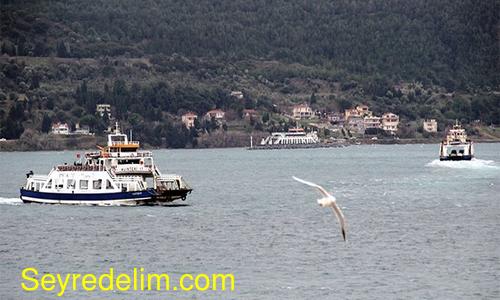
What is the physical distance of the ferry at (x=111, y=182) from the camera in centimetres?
9281

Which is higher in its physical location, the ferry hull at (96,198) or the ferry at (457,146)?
the ferry at (457,146)

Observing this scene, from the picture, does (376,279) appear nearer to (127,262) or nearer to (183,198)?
(127,262)

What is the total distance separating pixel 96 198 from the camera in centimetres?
9356

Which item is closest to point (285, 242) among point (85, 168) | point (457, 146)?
point (85, 168)

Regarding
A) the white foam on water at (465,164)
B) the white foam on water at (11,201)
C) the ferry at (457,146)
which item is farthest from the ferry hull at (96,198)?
the ferry at (457,146)

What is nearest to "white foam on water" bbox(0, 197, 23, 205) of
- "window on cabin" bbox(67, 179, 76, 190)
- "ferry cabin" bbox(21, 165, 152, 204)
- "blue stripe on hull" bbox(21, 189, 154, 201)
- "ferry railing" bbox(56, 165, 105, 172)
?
"blue stripe on hull" bbox(21, 189, 154, 201)

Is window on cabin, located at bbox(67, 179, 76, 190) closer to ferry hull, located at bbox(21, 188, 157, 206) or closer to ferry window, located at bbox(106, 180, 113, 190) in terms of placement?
ferry hull, located at bbox(21, 188, 157, 206)

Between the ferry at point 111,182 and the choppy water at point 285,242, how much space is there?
1.08 meters

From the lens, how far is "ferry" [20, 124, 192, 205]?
Answer: 9281 centimetres

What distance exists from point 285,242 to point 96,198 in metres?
25.4

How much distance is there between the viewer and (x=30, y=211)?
302ft

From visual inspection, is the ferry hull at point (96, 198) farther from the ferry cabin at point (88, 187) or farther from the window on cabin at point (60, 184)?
the window on cabin at point (60, 184)

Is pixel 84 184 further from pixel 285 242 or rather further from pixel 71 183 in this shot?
pixel 285 242

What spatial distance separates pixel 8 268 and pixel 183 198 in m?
33.9
